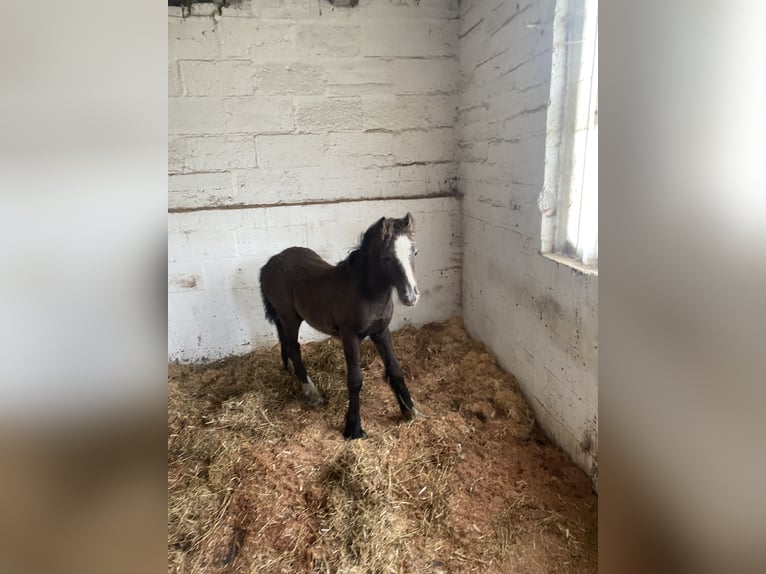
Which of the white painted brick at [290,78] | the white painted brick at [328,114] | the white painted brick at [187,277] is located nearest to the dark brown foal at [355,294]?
the white painted brick at [187,277]

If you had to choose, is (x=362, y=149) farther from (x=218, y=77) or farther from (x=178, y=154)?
(x=178, y=154)

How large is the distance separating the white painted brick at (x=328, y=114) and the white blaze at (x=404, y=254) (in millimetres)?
847

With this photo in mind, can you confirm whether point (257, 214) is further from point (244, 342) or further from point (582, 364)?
point (582, 364)

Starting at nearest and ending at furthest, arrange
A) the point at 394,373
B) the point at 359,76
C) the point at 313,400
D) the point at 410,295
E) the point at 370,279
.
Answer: the point at 410,295, the point at 370,279, the point at 394,373, the point at 313,400, the point at 359,76

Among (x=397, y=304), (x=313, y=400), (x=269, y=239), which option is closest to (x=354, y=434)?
(x=313, y=400)

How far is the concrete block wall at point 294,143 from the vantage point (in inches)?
69.4

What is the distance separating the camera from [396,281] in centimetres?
121

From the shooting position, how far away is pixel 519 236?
1517 millimetres

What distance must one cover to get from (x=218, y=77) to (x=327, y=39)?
440mm
